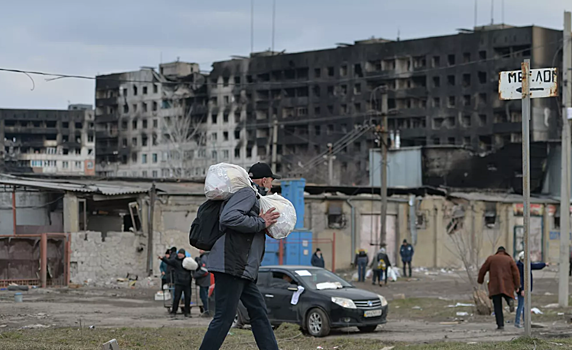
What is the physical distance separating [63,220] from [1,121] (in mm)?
125386

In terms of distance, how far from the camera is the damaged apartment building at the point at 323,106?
344 feet

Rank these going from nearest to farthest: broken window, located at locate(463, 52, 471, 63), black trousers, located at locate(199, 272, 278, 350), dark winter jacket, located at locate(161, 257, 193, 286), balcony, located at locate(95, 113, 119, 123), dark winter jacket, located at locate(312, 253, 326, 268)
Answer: black trousers, located at locate(199, 272, 278, 350), dark winter jacket, located at locate(161, 257, 193, 286), dark winter jacket, located at locate(312, 253, 326, 268), broken window, located at locate(463, 52, 471, 63), balcony, located at locate(95, 113, 119, 123)

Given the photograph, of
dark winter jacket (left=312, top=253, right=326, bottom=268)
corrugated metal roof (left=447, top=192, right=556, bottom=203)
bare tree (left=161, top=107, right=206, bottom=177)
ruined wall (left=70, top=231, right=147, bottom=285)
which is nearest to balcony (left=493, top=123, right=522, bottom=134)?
bare tree (left=161, top=107, right=206, bottom=177)

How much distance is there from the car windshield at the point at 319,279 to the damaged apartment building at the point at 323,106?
74682 millimetres

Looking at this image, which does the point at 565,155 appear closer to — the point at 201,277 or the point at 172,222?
the point at 201,277

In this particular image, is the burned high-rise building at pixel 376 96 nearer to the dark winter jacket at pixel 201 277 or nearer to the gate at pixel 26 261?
the gate at pixel 26 261

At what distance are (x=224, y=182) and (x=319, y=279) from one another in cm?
1186

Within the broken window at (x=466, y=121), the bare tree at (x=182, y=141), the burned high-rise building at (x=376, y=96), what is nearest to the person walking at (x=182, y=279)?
the burned high-rise building at (x=376, y=96)

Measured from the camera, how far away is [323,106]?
386ft

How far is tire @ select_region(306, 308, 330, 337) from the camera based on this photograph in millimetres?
17828

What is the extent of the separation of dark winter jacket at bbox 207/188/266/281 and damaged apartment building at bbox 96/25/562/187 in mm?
86506

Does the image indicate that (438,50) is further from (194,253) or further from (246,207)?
(246,207)

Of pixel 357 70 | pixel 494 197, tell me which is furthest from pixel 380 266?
pixel 357 70

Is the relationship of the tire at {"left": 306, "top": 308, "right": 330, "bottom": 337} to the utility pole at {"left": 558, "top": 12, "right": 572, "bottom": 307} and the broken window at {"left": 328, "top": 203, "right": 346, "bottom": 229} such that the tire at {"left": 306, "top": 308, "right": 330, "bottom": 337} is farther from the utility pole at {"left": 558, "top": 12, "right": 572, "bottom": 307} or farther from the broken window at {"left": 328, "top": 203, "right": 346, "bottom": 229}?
the broken window at {"left": 328, "top": 203, "right": 346, "bottom": 229}
